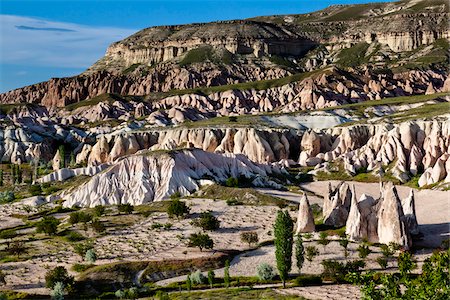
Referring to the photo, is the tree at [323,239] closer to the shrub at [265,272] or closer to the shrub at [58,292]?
the shrub at [265,272]

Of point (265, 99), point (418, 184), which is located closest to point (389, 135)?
point (418, 184)

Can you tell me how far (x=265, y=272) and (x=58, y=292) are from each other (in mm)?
14498

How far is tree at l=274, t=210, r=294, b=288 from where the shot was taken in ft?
141

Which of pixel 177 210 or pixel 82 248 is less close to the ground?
pixel 177 210

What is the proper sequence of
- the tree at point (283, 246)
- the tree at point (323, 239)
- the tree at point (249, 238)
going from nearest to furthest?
1. the tree at point (283, 246)
2. the tree at point (323, 239)
3. the tree at point (249, 238)

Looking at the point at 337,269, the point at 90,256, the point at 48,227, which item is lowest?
the point at 337,269

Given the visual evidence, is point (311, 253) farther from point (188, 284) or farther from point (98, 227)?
point (98, 227)

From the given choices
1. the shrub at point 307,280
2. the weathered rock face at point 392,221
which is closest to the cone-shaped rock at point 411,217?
the weathered rock face at point 392,221

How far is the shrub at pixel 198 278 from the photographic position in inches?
1779

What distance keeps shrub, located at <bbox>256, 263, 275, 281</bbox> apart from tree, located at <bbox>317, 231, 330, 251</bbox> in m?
6.98

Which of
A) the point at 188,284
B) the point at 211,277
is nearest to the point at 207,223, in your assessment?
the point at 211,277

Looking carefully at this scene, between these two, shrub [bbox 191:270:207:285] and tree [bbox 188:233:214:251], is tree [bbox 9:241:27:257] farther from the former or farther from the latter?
shrub [bbox 191:270:207:285]

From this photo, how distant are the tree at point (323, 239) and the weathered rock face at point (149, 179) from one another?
82.6 ft

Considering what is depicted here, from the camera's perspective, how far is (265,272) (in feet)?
150
